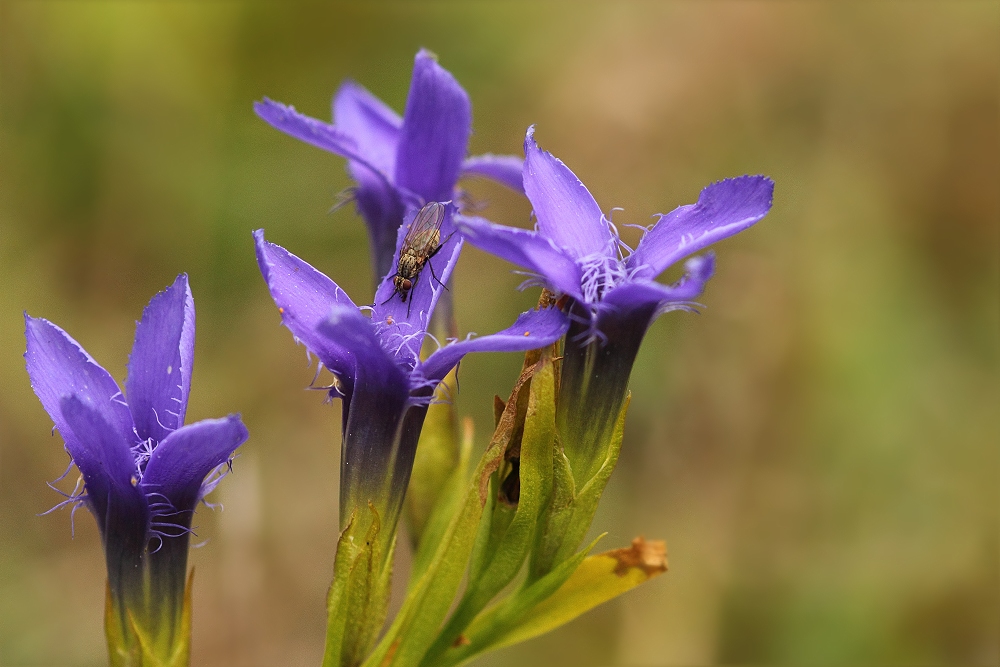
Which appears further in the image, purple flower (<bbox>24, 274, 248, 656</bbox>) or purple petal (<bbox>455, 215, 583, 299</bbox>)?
purple flower (<bbox>24, 274, 248, 656</bbox>)

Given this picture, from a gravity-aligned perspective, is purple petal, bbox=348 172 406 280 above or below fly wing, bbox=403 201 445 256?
above

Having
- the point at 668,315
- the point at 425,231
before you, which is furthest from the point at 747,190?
the point at 668,315

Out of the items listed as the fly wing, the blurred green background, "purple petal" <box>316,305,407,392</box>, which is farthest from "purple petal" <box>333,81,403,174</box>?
the blurred green background

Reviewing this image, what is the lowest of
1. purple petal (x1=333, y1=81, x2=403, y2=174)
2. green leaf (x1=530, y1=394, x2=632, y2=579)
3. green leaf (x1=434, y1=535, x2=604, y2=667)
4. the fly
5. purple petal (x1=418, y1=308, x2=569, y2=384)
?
green leaf (x1=434, y1=535, x2=604, y2=667)

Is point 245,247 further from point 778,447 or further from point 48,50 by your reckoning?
point 778,447

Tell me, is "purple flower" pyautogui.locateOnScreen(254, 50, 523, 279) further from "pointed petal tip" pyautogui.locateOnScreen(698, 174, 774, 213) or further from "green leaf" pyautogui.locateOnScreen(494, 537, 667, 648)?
"green leaf" pyautogui.locateOnScreen(494, 537, 667, 648)

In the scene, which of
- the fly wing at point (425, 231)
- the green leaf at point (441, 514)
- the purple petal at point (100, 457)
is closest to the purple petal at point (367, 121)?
the fly wing at point (425, 231)

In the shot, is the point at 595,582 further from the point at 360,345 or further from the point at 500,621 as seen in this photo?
the point at 360,345
